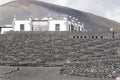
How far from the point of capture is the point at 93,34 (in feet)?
229

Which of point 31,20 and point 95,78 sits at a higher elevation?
point 31,20

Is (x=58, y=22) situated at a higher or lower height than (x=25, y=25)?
higher

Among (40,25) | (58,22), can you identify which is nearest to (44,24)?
(40,25)

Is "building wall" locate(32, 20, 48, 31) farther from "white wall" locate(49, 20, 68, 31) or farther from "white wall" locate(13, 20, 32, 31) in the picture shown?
"white wall" locate(49, 20, 68, 31)

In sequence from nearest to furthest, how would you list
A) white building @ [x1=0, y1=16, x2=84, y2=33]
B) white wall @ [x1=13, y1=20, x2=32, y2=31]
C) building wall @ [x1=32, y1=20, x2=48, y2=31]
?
white building @ [x1=0, y1=16, x2=84, y2=33]
building wall @ [x1=32, y1=20, x2=48, y2=31]
white wall @ [x1=13, y1=20, x2=32, y2=31]

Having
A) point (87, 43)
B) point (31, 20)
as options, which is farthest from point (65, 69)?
point (31, 20)

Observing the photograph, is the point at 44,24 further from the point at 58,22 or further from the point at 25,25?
the point at 25,25

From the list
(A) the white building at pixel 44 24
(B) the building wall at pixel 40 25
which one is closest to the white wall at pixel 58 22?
(A) the white building at pixel 44 24

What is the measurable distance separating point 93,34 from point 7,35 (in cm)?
1414

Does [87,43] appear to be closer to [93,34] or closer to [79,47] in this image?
[79,47]

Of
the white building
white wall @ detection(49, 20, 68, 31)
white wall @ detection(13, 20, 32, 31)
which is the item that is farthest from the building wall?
white wall @ detection(49, 20, 68, 31)

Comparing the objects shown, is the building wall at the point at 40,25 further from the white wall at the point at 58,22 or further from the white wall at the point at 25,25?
the white wall at the point at 58,22

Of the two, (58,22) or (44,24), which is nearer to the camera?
(58,22)

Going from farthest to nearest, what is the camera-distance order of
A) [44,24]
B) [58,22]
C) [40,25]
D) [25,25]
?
1. [25,25]
2. [44,24]
3. [40,25]
4. [58,22]
